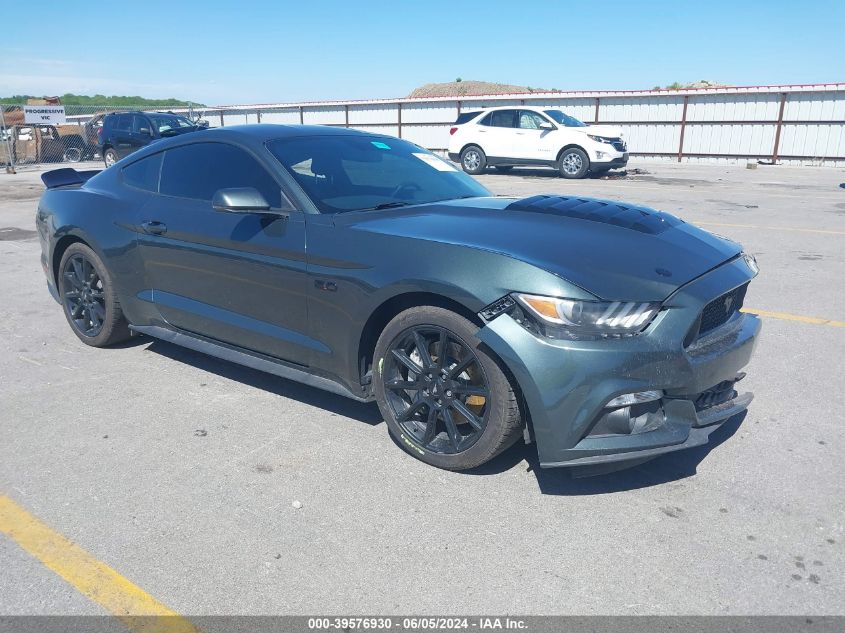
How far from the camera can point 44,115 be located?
2480 centimetres

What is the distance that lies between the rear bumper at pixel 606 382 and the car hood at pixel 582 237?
18 cm

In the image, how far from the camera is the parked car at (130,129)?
2025 cm

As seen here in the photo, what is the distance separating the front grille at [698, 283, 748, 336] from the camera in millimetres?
3053

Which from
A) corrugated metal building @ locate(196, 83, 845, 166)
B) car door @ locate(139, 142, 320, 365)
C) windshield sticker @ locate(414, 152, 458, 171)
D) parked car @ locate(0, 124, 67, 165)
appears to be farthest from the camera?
parked car @ locate(0, 124, 67, 165)

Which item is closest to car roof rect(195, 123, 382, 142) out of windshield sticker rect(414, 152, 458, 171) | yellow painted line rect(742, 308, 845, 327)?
windshield sticker rect(414, 152, 458, 171)

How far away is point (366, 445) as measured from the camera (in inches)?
140

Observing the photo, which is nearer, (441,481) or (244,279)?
(441,481)

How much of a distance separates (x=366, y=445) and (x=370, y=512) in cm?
63

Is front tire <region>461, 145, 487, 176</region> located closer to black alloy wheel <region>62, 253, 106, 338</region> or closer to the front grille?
black alloy wheel <region>62, 253, 106, 338</region>

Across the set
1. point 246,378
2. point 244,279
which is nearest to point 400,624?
point 244,279

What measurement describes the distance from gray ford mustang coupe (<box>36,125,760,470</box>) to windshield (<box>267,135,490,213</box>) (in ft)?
0.05

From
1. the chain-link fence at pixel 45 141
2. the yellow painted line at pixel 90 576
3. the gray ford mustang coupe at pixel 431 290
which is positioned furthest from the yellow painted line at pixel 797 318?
the chain-link fence at pixel 45 141

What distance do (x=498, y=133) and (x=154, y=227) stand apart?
15803 millimetres

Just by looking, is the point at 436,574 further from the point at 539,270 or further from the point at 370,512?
the point at 539,270
